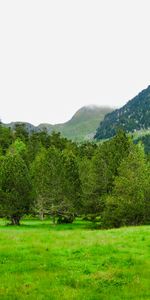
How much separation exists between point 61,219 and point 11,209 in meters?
14.2

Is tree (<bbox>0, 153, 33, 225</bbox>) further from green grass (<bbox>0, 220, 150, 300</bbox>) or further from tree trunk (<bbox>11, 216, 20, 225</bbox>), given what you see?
green grass (<bbox>0, 220, 150, 300</bbox>)

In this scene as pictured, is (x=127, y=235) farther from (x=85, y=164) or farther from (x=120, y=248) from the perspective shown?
(x=85, y=164)

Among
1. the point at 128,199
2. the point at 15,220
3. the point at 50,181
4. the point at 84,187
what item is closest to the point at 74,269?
the point at 128,199

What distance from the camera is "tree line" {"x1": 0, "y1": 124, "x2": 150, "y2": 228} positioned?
63750 mm

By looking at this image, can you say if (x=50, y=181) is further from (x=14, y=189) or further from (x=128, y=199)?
(x=128, y=199)

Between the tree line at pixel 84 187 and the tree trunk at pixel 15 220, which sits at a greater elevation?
the tree line at pixel 84 187

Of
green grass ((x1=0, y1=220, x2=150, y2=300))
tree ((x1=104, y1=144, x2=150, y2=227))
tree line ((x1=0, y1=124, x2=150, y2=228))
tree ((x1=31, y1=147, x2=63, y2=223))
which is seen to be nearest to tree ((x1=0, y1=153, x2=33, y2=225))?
tree line ((x1=0, y1=124, x2=150, y2=228))

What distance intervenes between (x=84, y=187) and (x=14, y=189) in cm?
1496

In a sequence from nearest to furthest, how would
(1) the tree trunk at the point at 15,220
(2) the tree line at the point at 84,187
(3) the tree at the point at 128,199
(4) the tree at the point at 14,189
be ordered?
(3) the tree at the point at 128,199, (2) the tree line at the point at 84,187, (4) the tree at the point at 14,189, (1) the tree trunk at the point at 15,220

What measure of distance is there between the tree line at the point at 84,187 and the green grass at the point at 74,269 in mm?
34371

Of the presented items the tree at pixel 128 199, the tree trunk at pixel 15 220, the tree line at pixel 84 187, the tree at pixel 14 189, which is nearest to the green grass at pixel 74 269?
the tree at pixel 128 199

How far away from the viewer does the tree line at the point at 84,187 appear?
63.8 meters

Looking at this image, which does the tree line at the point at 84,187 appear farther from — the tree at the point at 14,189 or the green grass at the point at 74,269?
the green grass at the point at 74,269

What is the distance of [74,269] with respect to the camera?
22734 mm
